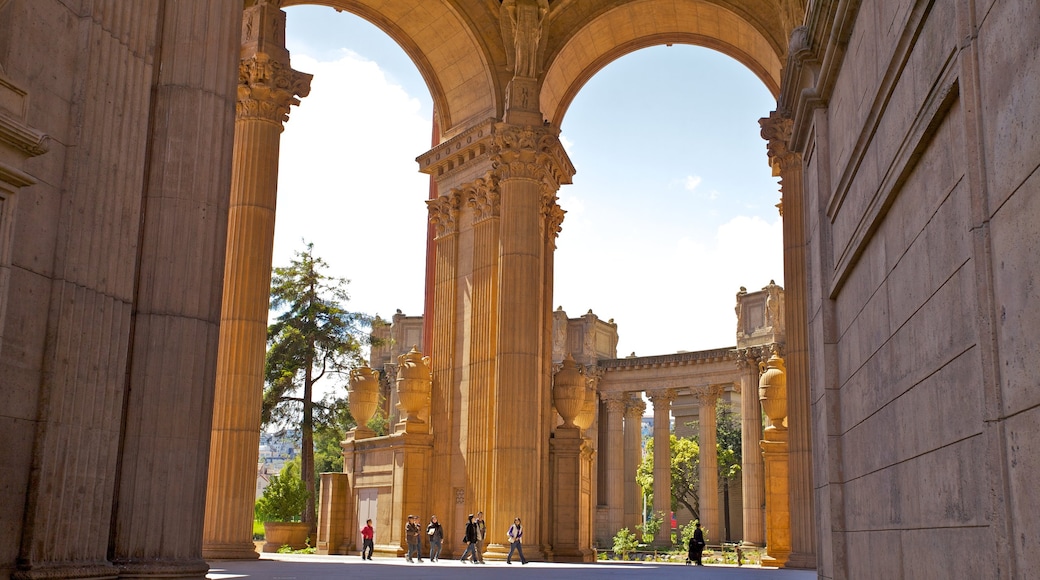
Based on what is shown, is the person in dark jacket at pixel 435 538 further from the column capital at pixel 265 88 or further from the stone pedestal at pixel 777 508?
the column capital at pixel 265 88

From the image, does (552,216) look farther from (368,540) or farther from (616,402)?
(616,402)

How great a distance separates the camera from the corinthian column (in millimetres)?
21422

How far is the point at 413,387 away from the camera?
100ft

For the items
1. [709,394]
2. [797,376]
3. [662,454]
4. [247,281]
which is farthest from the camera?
[662,454]

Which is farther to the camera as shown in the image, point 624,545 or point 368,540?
point 624,545

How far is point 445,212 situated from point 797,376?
1330 centimetres

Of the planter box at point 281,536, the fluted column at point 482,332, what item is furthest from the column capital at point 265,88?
the planter box at point 281,536

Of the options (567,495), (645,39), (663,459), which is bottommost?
(567,495)

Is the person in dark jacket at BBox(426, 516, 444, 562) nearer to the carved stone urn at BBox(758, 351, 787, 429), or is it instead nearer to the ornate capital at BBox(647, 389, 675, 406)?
the carved stone urn at BBox(758, 351, 787, 429)

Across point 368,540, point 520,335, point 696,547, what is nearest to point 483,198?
point 520,335

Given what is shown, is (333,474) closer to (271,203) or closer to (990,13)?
(271,203)

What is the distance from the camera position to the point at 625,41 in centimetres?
3450

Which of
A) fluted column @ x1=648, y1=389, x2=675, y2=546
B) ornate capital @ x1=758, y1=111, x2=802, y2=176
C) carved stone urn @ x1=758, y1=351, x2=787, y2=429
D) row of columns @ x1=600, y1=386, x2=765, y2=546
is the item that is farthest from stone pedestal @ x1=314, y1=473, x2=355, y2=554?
fluted column @ x1=648, y1=389, x2=675, y2=546

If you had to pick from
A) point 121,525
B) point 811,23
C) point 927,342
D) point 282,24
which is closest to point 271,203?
point 282,24
